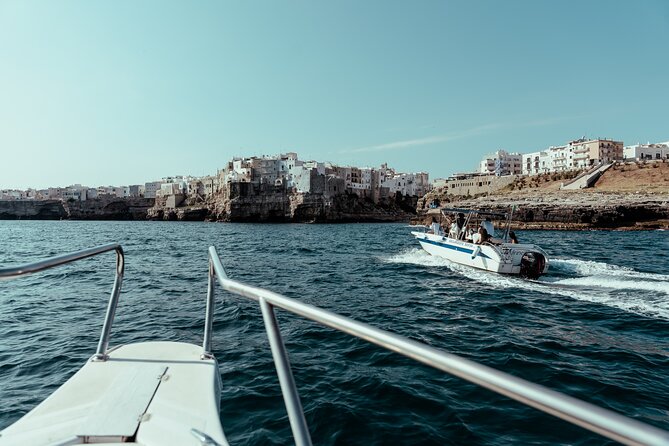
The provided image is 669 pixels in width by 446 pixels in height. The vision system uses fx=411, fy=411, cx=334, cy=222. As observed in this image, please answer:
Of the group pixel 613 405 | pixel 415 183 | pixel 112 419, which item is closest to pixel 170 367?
pixel 112 419

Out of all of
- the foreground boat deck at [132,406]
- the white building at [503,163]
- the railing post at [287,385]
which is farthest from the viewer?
the white building at [503,163]

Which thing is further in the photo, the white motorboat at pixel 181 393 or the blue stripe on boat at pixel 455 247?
the blue stripe on boat at pixel 455 247

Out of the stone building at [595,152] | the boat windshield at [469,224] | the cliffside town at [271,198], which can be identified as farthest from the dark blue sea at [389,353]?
the stone building at [595,152]

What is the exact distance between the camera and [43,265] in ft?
8.71

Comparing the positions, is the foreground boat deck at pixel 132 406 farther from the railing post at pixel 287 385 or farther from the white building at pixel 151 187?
the white building at pixel 151 187

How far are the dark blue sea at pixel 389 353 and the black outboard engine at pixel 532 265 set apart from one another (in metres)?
0.89

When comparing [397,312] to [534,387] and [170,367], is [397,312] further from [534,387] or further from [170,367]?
[534,387]

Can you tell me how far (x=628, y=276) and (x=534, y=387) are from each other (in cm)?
1835

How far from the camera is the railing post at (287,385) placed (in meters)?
1.65

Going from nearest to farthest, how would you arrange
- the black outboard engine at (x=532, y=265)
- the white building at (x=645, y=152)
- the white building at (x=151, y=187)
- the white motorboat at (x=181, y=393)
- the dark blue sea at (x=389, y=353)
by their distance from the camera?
the white motorboat at (x=181, y=393)
the dark blue sea at (x=389, y=353)
the black outboard engine at (x=532, y=265)
the white building at (x=645, y=152)
the white building at (x=151, y=187)

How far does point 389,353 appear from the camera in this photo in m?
7.77

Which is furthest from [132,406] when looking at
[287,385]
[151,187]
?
[151,187]

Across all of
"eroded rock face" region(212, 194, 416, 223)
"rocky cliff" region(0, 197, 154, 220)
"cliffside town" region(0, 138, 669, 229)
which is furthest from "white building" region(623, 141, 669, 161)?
"rocky cliff" region(0, 197, 154, 220)

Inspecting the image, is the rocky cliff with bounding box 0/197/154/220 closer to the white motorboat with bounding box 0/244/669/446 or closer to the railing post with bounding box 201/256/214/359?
the railing post with bounding box 201/256/214/359
